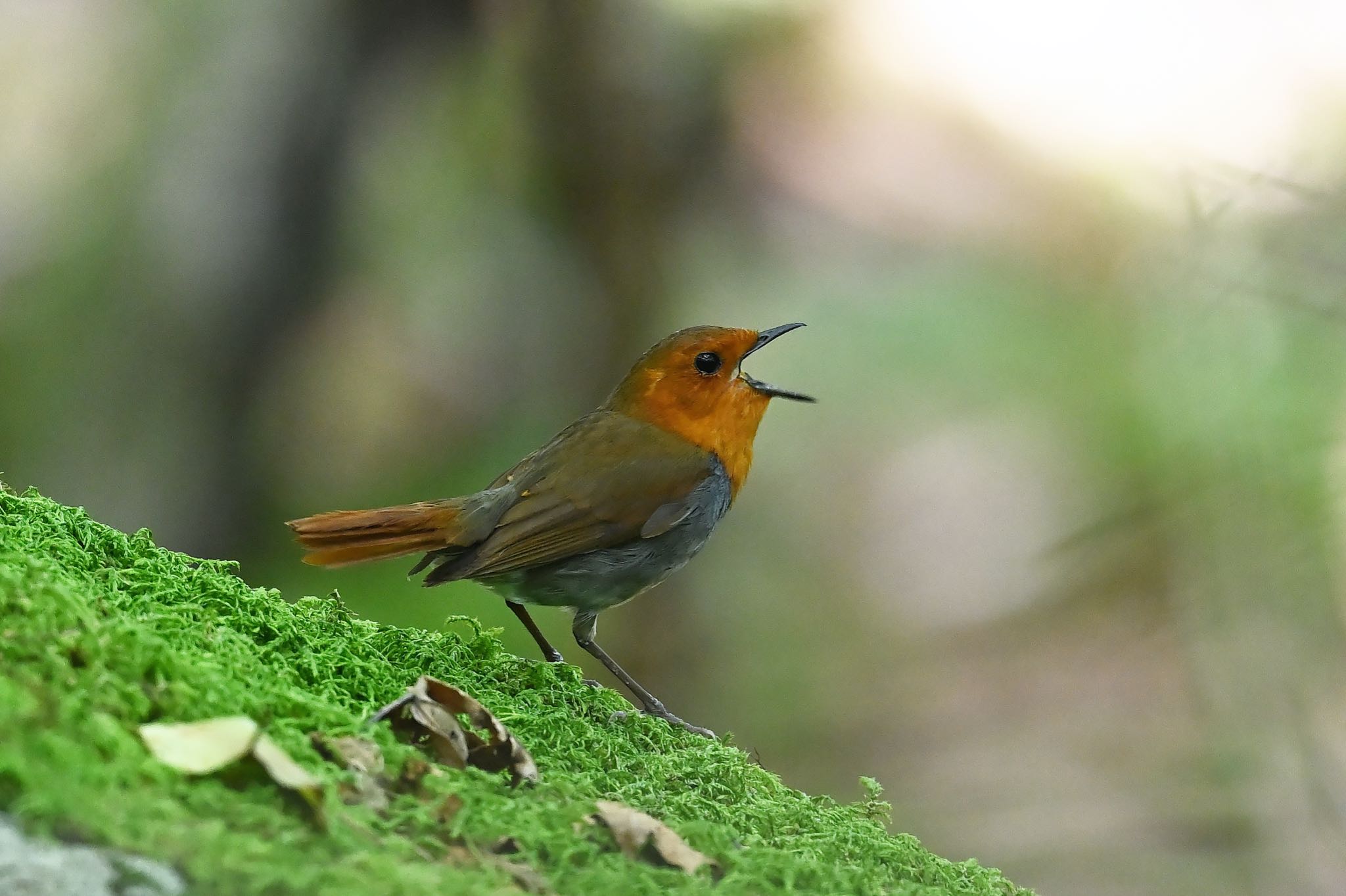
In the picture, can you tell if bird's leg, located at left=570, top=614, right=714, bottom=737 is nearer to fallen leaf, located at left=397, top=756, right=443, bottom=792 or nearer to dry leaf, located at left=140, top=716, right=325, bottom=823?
fallen leaf, located at left=397, top=756, right=443, bottom=792

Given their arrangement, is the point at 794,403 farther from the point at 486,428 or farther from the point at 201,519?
the point at 201,519

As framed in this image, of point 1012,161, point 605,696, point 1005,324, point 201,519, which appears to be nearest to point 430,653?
point 605,696

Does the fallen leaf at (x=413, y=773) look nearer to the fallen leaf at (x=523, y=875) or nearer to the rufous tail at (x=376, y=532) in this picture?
the fallen leaf at (x=523, y=875)

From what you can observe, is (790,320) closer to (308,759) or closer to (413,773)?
(413,773)

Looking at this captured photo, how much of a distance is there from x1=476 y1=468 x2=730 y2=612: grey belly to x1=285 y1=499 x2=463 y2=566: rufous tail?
212 millimetres

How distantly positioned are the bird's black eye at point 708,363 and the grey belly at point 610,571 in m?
0.38

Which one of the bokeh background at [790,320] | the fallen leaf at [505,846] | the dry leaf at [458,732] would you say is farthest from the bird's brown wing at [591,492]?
the bokeh background at [790,320]

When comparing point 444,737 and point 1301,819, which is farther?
point 1301,819

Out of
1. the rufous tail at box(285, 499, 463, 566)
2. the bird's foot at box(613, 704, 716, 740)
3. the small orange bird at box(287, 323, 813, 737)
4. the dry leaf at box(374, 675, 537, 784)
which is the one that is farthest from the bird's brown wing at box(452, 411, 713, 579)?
the dry leaf at box(374, 675, 537, 784)

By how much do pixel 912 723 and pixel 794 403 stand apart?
7.83 feet

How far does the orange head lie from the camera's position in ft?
13.0

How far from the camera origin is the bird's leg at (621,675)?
3076mm

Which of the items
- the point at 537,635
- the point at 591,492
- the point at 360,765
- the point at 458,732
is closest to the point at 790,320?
the point at 591,492

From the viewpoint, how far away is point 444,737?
192 cm
